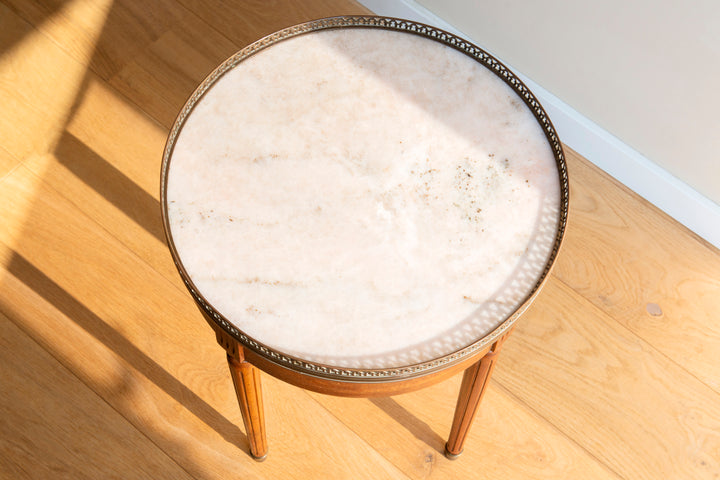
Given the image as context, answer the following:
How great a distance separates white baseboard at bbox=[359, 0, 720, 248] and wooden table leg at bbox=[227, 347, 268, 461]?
0.83 metres

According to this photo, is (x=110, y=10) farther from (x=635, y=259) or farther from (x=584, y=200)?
(x=635, y=259)

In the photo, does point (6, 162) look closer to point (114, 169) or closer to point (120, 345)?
point (114, 169)

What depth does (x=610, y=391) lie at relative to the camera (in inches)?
48.6

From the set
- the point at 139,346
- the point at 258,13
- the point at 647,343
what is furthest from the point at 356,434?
the point at 258,13

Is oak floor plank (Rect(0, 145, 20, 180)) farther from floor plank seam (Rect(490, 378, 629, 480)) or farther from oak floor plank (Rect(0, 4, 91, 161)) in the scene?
floor plank seam (Rect(490, 378, 629, 480))

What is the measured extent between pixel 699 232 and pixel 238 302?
98cm

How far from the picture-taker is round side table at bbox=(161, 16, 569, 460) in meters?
0.79

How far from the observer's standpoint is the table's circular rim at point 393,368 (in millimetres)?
754

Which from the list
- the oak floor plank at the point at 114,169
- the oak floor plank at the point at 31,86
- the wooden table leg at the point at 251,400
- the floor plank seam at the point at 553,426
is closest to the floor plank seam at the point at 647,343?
the floor plank seam at the point at 553,426

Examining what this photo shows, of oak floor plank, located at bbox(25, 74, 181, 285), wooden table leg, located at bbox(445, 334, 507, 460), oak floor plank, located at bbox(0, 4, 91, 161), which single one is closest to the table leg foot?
wooden table leg, located at bbox(445, 334, 507, 460)

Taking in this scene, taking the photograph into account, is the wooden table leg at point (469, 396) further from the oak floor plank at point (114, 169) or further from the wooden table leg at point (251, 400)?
the oak floor plank at point (114, 169)

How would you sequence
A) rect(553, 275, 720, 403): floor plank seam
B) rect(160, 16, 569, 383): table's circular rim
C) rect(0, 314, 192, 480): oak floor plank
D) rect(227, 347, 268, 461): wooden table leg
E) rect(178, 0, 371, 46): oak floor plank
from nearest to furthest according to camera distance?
rect(160, 16, 569, 383): table's circular rim → rect(227, 347, 268, 461): wooden table leg → rect(0, 314, 192, 480): oak floor plank → rect(553, 275, 720, 403): floor plank seam → rect(178, 0, 371, 46): oak floor plank

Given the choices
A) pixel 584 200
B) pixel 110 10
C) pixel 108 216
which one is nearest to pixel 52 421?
pixel 108 216

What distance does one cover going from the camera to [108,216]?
52.7 inches
